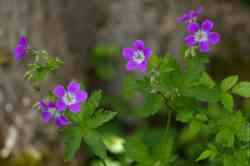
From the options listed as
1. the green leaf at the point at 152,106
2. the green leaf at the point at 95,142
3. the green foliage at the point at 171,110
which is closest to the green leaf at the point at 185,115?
the green foliage at the point at 171,110

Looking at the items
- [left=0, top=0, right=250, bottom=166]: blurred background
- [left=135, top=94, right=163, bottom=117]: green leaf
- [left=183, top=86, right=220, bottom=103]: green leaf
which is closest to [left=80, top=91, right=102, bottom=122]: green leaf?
[left=135, top=94, right=163, bottom=117]: green leaf

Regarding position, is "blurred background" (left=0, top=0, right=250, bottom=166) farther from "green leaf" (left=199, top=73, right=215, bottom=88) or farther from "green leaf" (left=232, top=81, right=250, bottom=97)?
"green leaf" (left=232, top=81, right=250, bottom=97)

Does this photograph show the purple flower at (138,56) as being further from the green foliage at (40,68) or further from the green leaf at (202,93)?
the green foliage at (40,68)

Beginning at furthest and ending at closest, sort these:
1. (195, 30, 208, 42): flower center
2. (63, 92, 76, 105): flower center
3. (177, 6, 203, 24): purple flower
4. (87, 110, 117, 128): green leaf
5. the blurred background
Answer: the blurred background → (177, 6, 203, 24): purple flower → (195, 30, 208, 42): flower center → (87, 110, 117, 128): green leaf → (63, 92, 76, 105): flower center

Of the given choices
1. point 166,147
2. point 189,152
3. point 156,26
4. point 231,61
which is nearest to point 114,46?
point 156,26

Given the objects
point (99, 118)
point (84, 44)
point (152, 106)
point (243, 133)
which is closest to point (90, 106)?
point (99, 118)
